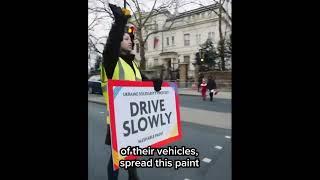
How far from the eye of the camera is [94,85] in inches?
87.5

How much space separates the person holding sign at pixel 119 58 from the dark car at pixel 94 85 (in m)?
0.05

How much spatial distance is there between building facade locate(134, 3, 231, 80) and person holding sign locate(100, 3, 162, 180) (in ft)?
0.32

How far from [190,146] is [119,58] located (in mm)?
803

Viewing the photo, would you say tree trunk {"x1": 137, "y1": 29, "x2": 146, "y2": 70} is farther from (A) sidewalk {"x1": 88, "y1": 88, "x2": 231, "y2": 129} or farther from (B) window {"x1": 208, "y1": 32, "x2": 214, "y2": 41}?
(B) window {"x1": 208, "y1": 32, "x2": 214, "y2": 41}

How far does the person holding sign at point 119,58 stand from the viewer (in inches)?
83.8

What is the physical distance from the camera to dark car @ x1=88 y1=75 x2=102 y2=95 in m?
2.18

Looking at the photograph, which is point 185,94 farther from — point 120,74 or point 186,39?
point 120,74

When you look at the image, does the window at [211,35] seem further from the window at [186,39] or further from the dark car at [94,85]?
the dark car at [94,85]
